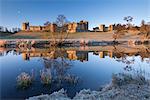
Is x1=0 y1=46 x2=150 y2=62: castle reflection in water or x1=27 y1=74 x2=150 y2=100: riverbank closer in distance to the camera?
x1=27 y1=74 x2=150 y2=100: riverbank

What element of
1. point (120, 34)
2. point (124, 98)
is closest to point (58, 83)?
point (124, 98)

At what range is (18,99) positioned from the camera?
816 centimetres

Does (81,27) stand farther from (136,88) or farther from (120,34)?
(136,88)

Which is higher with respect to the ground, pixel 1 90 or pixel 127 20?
pixel 127 20

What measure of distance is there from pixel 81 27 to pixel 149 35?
1333cm

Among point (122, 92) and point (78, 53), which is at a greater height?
point (122, 92)

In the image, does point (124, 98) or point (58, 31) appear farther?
point (58, 31)

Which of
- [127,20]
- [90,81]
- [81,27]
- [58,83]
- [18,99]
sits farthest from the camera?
[81,27]

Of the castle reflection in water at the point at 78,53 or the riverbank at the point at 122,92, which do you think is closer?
the riverbank at the point at 122,92

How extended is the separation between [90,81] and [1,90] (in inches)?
131

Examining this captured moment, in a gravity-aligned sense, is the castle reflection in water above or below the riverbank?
below

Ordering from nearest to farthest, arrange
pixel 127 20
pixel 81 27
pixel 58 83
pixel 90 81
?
pixel 58 83
pixel 90 81
pixel 127 20
pixel 81 27

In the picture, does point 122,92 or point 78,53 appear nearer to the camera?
point 122,92

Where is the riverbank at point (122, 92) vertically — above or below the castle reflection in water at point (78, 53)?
above
